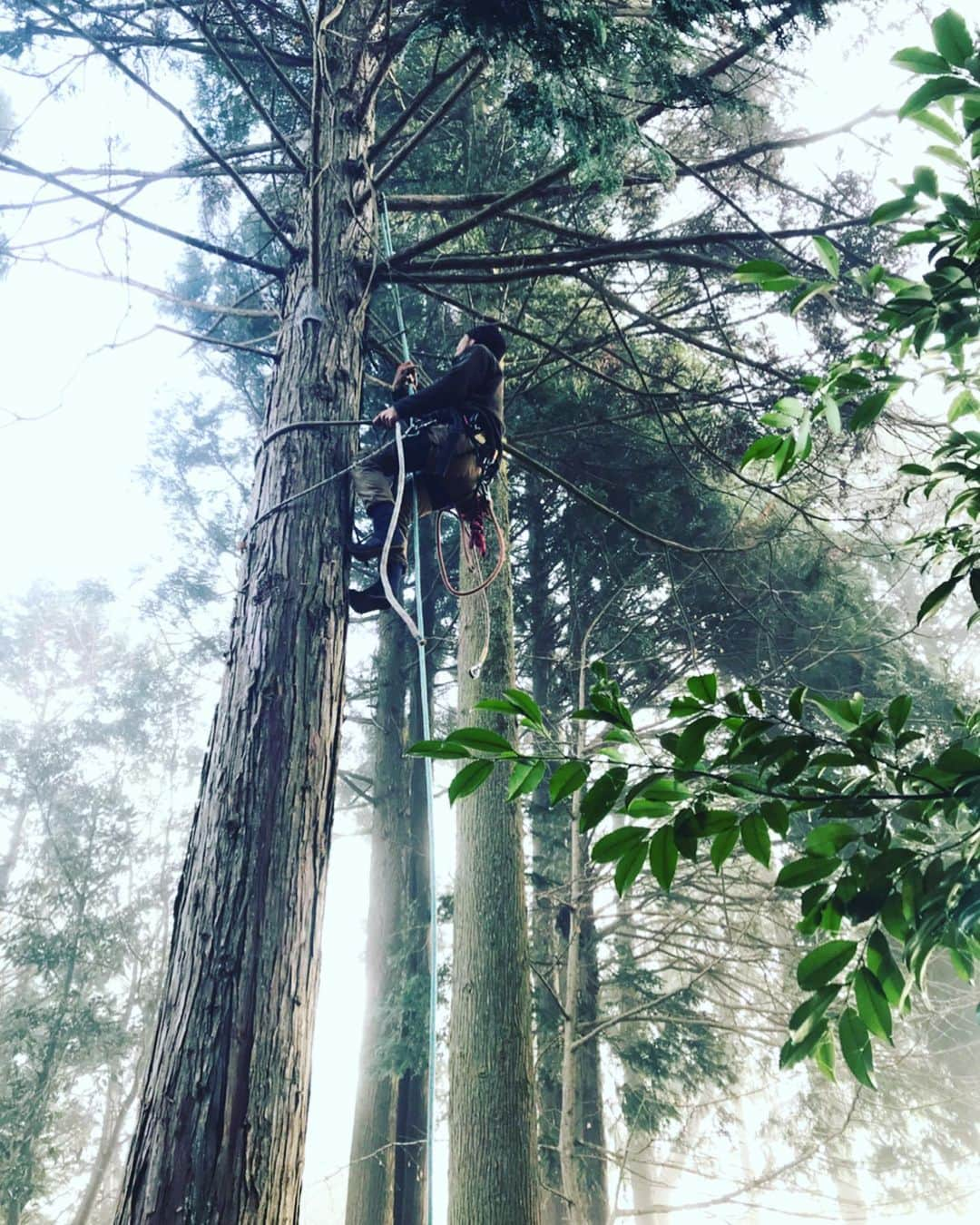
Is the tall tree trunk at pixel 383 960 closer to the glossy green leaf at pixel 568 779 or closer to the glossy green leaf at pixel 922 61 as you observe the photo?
the glossy green leaf at pixel 568 779

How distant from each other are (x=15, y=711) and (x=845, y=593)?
19677mm

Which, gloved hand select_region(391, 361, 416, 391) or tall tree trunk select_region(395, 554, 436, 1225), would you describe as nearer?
gloved hand select_region(391, 361, 416, 391)

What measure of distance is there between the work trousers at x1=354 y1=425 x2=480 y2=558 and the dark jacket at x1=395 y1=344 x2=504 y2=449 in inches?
5.4

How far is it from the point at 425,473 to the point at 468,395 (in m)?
0.38

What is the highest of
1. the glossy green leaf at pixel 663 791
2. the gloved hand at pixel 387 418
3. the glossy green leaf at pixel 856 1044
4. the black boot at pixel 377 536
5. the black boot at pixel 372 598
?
the gloved hand at pixel 387 418

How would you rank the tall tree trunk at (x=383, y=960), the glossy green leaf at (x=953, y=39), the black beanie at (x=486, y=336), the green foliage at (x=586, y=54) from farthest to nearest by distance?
the tall tree trunk at (x=383, y=960)
the black beanie at (x=486, y=336)
the green foliage at (x=586, y=54)
the glossy green leaf at (x=953, y=39)

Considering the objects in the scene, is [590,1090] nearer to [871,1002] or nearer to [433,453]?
[433,453]

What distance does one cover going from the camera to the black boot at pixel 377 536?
112 inches

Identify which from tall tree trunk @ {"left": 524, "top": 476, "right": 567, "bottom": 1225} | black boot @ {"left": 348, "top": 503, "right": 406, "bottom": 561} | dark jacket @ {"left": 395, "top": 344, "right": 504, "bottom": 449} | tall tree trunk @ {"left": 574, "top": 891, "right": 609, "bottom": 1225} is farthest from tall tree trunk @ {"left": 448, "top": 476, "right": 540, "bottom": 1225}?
tall tree trunk @ {"left": 574, "top": 891, "right": 609, "bottom": 1225}

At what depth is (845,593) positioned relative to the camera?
311 inches

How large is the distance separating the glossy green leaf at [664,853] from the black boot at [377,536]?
2.08 m

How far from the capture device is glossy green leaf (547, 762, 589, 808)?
0.83 metres

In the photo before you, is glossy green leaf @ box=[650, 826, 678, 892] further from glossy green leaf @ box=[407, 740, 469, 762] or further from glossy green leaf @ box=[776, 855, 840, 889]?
glossy green leaf @ box=[407, 740, 469, 762]

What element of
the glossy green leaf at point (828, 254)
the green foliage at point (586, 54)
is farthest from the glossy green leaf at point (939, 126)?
the green foliage at point (586, 54)
